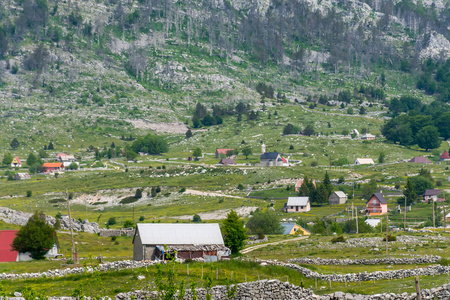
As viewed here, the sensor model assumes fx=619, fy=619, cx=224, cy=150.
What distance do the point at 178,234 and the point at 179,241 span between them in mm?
1065

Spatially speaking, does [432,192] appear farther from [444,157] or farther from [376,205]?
[444,157]

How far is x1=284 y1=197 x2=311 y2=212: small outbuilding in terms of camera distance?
131425mm

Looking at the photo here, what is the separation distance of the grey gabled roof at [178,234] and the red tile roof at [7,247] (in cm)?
1708

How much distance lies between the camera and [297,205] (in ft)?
433

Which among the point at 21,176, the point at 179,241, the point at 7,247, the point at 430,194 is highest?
the point at 179,241

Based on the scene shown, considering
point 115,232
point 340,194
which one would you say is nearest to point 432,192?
point 340,194

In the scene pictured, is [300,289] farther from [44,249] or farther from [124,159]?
[124,159]

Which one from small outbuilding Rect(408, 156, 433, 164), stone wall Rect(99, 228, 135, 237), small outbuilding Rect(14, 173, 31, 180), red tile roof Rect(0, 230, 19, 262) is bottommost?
small outbuilding Rect(14, 173, 31, 180)

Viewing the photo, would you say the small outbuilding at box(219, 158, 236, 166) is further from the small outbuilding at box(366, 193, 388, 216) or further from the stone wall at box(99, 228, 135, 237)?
the stone wall at box(99, 228, 135, 237)

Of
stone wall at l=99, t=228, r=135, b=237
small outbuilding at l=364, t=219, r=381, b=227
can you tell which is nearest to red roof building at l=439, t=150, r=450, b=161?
small outbuilding at l=364, t=219, r=381, b=227

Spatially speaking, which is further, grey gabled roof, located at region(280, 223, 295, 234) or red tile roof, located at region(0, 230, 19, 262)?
grey gabled roof, located at region(280, 223, 295, 234)

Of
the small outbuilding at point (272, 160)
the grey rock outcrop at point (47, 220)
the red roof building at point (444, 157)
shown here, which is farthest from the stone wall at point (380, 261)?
the red roof building at point (444, 157)

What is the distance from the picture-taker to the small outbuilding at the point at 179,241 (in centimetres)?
5669

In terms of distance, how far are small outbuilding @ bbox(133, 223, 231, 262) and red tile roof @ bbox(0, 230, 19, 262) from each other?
52.9 ft
